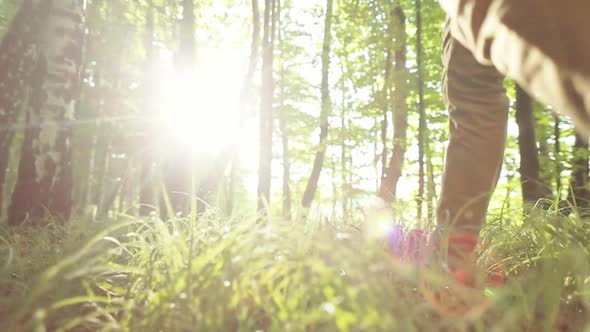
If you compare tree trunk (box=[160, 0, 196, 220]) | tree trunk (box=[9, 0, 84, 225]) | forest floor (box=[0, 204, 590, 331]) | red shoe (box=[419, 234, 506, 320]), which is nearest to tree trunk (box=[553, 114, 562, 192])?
tree trunk (box=[160, 0, 196, 220])

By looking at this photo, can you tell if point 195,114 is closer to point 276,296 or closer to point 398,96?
point 398,96

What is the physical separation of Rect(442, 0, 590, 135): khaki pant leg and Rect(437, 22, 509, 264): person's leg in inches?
26.5

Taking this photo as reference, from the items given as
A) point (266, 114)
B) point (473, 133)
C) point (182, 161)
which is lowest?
point (182, 161)

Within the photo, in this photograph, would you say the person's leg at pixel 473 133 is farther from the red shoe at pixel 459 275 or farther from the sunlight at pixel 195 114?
the sunlight at pixel 195 114

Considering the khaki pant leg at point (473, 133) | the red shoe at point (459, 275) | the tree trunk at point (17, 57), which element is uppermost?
the tree trunk at point (17, 57)

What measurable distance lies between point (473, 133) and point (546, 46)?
826 mm

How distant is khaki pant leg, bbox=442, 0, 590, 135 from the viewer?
2.83ft

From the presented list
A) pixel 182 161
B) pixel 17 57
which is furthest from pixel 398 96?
pixel 17 57

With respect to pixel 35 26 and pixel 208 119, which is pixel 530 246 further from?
pixel 208 119

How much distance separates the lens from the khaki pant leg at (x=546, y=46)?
0.86 m

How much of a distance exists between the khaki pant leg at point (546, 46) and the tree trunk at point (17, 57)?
393cm

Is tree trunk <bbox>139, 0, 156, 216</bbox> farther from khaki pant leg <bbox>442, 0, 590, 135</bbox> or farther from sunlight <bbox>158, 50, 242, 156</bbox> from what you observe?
khaki pant leg <bbox>442, 0, 590, 135</bbox>

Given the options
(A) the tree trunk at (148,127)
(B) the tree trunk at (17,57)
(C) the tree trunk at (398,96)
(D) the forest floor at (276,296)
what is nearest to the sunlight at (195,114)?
(A) the tree trunk at (148,127)

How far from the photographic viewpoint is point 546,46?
2.98ft
